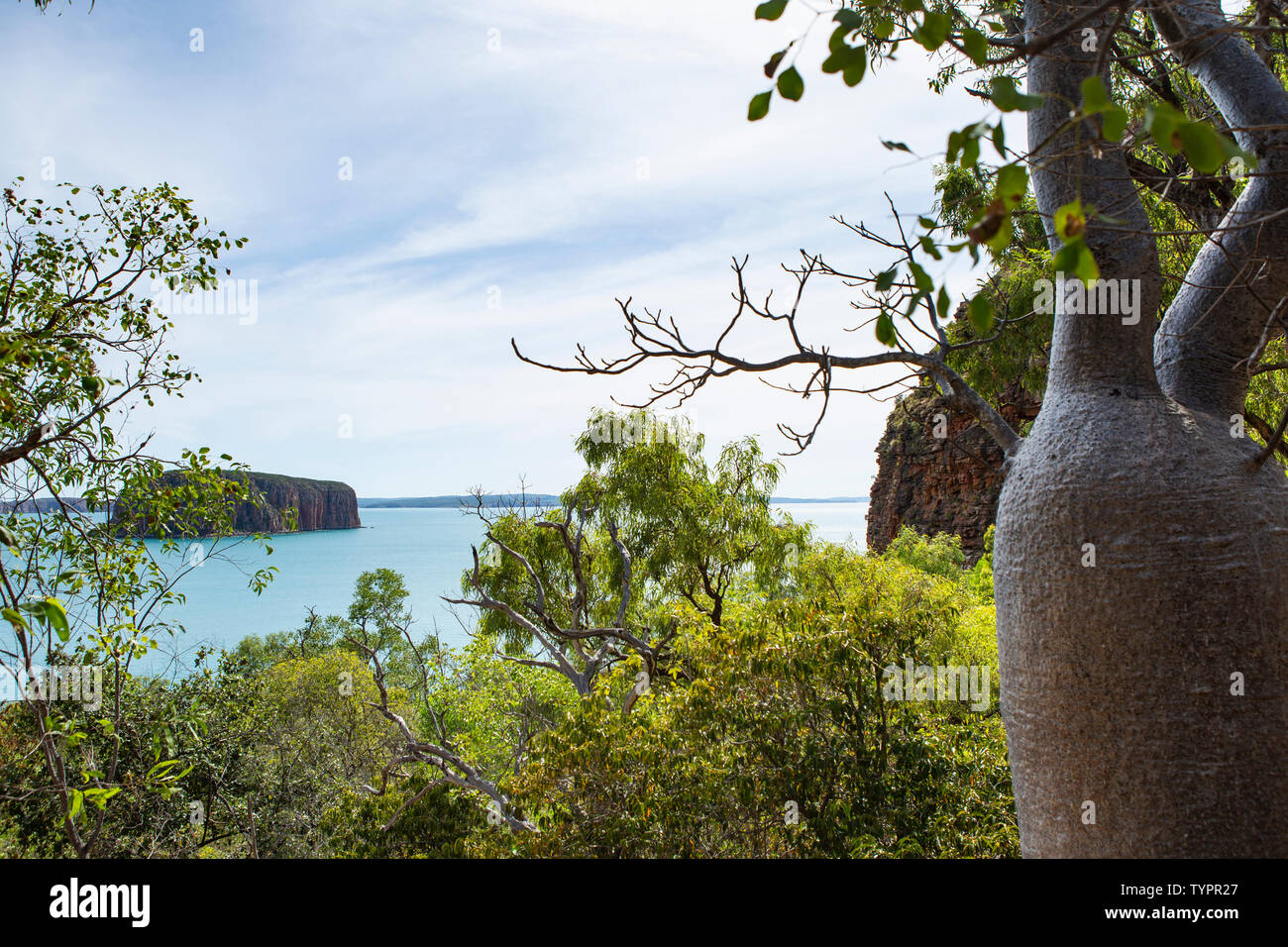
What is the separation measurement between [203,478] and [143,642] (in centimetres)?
88

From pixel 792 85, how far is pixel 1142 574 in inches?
56.0

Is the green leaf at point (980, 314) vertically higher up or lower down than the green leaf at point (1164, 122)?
lower down

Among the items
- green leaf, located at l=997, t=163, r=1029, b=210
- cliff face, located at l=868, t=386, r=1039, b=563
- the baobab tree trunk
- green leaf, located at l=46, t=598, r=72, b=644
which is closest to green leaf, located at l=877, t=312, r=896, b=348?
green leaf, located at l=997, t=163, r=1029, b=210

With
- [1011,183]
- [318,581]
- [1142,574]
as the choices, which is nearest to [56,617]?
[1011,183]

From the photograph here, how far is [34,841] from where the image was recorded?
28.1 feet

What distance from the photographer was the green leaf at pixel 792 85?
34.1 inches

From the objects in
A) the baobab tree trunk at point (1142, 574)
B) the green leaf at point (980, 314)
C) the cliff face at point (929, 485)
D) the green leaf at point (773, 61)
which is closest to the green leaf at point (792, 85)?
the green leaf at point (773, 61)

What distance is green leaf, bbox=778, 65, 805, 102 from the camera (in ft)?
2.84

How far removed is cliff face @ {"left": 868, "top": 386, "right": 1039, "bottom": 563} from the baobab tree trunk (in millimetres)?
17950

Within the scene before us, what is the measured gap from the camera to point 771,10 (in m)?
0.81

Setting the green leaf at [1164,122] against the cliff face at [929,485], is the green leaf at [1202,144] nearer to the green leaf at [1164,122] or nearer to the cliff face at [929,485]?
the green leaf at [1164,122]

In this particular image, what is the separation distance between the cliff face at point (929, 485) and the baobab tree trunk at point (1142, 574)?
17.9m
